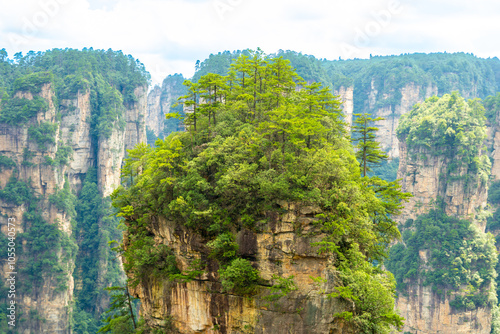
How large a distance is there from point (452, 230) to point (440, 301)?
839cm

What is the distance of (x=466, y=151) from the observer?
55375mm

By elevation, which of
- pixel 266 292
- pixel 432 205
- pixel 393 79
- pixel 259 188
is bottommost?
pixel 266 292

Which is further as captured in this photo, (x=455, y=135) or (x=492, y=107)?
(x=492, y=107)

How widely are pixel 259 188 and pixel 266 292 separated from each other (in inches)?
188

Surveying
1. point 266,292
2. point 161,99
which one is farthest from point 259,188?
point 161,99

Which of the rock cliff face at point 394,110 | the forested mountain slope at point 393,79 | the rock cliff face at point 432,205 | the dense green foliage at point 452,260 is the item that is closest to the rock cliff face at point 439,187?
the rock cliff face at point 432,205

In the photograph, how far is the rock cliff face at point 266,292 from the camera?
20203 mm

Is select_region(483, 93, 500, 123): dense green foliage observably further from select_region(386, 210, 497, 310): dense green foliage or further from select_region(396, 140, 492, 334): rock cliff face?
select_region(386, 210, 497, 310): dense green foliage

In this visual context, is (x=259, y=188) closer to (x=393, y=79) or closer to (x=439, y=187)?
(x=439, y=187)

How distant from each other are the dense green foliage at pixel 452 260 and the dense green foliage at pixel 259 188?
33.4 meters

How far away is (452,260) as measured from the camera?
176ft

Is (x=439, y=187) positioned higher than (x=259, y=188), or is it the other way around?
(x=259, y=188)

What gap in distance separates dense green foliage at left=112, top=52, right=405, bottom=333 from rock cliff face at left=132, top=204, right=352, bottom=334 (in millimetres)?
542

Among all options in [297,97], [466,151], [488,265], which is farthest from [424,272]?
[297,97]
